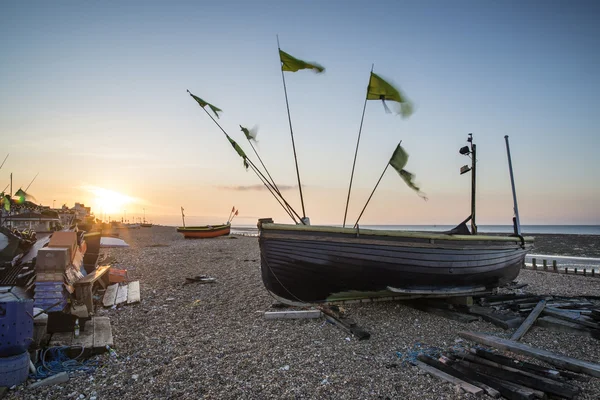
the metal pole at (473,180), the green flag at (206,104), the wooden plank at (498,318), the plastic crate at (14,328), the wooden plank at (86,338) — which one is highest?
the green flag at (206,104)

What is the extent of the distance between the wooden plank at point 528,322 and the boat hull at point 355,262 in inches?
65.0

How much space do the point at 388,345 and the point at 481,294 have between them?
174 inches

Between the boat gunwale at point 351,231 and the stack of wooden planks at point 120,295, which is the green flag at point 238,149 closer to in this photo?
the boat gunwale at point 351,231

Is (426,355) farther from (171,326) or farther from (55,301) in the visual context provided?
(55,301)

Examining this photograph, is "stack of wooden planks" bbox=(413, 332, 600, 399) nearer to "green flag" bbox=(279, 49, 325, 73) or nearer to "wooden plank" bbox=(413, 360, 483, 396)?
"wooden plank" bbox=(413, 360, 483, 396)

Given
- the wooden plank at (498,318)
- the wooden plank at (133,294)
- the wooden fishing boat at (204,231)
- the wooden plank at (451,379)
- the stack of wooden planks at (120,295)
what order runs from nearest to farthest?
the wooden plank at (451,379)
the wooden plank at (498,318)
the stack of wooden planks at (120,295)
the wooden plank at (133,294)
the wooden fishing boat at (204,231)

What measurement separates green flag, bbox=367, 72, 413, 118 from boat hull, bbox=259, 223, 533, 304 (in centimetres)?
295

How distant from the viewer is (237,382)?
4.78 meters

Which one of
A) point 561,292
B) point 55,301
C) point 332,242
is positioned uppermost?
point 332,242

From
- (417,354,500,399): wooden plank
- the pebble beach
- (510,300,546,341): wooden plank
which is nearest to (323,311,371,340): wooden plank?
the pebble beach

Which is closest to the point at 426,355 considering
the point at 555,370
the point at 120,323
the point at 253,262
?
the point at 555,370

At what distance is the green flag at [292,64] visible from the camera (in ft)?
25.9

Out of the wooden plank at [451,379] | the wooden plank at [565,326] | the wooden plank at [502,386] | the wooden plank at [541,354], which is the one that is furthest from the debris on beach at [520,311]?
the wooden plank at [451,379]

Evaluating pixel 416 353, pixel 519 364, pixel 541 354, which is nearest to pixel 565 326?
pixel 541 354
